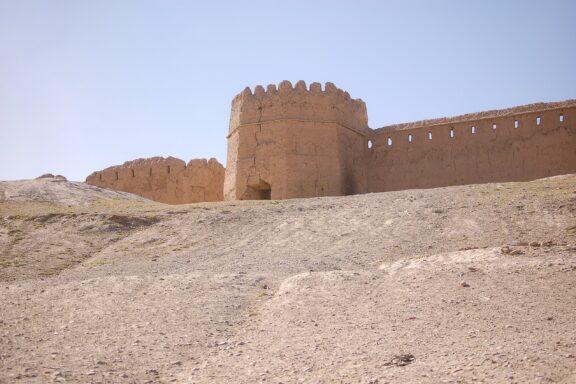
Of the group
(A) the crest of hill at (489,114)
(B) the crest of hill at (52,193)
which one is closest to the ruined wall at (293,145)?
(A) the crest of hill at (489,114)

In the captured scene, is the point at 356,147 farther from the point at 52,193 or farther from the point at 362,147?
the point at 52,193

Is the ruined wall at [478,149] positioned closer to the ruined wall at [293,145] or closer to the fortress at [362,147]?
the fortress at [362,147]

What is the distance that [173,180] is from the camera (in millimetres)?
25438

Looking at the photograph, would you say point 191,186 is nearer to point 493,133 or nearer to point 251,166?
point 251,166

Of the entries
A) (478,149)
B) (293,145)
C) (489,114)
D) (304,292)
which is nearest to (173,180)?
(293,145)

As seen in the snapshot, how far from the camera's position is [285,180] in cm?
2033

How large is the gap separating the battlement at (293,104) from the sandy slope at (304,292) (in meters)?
7.32

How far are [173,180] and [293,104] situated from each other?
23.2 ft

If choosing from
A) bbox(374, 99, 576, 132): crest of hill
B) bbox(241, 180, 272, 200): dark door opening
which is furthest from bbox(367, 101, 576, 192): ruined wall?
bbox(241, 180, 272, 200): dark door opening

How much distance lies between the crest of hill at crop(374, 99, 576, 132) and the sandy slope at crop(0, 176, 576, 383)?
6.12 m

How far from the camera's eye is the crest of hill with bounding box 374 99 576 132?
1908cm

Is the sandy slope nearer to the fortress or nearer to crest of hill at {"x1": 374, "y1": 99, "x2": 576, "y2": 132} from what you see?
the fortress

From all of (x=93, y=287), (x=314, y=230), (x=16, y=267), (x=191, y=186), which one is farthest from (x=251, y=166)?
(x=93, y=287)

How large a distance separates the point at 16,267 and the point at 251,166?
35.5 ft
